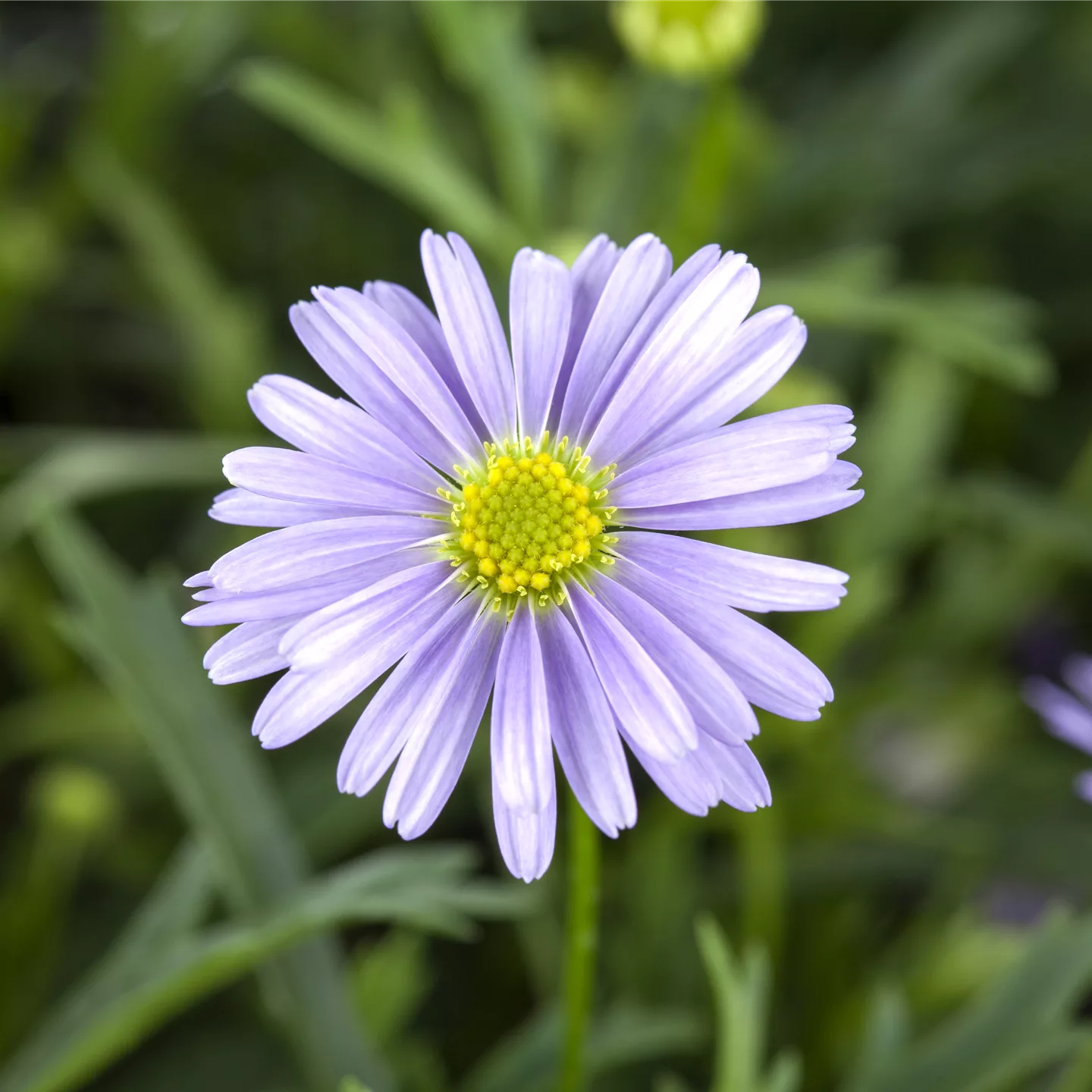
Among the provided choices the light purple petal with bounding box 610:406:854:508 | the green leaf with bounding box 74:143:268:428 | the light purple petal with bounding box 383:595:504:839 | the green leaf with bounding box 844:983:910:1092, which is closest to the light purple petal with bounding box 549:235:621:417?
the light purple petal with bounding box 610:406:854:508

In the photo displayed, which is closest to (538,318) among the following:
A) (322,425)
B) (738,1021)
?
(322,425)

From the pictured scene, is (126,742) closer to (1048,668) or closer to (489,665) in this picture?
(489,665)

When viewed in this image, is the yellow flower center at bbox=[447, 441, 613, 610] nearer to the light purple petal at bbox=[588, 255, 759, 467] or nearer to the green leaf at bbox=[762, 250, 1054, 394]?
A: the light purple petal at bbox=[588, 255, 759, 467]

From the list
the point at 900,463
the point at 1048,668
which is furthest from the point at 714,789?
the point at 1048,668

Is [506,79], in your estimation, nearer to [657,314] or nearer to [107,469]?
[107,469]

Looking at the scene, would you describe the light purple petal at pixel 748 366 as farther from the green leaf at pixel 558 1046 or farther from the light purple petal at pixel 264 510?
the green leaf at pixel 558 1046
